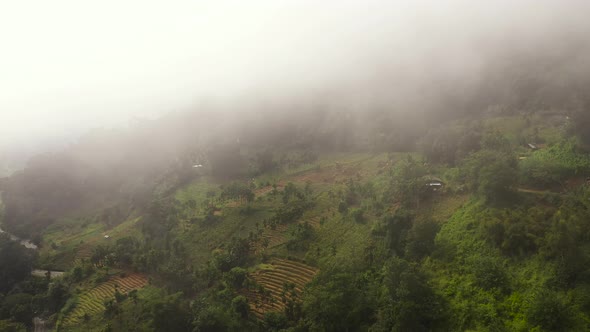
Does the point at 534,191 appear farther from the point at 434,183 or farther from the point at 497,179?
the point at 434,183

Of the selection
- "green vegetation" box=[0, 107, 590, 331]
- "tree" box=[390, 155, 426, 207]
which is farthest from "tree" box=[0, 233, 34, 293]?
"tree" box=[390, 155, 426, 207]

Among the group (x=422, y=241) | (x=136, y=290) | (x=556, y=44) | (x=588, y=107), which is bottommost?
(x=136, y=290)

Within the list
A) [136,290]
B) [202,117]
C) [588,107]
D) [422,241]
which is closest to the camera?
[422,241]

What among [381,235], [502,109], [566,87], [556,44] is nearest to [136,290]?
[381,235]

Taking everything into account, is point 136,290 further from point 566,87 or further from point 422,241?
point 566,87

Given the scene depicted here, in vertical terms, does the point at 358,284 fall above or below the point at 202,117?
below

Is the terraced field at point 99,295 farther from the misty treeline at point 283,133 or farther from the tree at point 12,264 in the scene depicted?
the misty treeline at point 283,133

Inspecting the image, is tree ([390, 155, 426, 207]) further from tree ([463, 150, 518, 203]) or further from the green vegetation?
tree ([463, 150, 518, 203])
